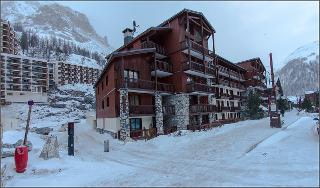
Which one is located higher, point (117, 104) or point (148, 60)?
point (148, 60)

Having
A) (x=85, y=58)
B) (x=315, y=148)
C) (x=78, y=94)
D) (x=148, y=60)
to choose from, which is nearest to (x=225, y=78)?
(x=148, y=60)

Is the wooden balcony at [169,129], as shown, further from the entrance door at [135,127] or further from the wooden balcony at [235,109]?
the wooden balcony at [235,109]

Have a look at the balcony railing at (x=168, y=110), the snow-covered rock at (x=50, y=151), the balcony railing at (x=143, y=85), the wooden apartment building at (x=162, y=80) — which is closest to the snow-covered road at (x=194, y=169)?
the snow-covered rock at (x=50, y=151)

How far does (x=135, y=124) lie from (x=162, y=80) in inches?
357

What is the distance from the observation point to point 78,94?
114 m

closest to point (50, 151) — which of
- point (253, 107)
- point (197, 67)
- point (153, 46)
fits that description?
point (153, 46)

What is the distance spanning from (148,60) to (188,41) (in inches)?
→ 248

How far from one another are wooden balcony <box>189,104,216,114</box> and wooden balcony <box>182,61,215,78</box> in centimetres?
458

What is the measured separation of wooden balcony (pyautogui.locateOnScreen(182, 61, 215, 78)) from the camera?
3853cm

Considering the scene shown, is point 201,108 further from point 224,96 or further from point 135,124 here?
point 224,96

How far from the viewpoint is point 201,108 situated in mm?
40719

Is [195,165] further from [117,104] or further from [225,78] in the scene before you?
[225,78]

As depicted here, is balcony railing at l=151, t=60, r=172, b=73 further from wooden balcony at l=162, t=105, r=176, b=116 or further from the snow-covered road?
the snow-covered road

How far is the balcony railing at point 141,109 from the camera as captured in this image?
32250mm
